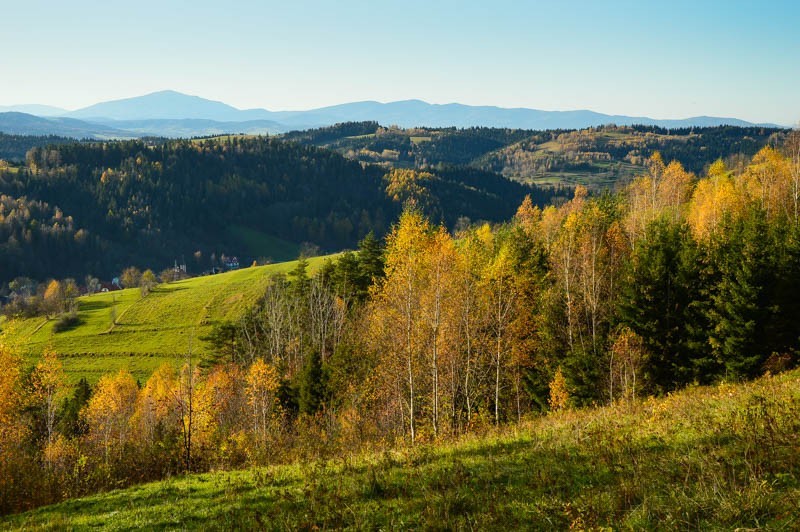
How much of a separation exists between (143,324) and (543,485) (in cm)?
11977

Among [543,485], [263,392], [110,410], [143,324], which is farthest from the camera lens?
[143,324]

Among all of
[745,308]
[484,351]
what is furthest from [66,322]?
[745,308]

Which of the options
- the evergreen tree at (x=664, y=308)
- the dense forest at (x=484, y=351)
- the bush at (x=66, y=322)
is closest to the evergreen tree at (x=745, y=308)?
the dense forest at (x=484, y=351)

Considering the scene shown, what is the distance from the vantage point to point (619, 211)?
91625mm

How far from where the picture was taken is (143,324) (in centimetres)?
11212

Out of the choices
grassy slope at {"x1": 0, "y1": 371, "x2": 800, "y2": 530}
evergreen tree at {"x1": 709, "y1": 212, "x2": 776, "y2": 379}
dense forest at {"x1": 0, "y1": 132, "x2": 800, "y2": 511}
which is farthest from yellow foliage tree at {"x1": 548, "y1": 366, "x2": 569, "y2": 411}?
grassy slope at {"x1": 0, "y1": 371, "x2": 800, "y2": 530}

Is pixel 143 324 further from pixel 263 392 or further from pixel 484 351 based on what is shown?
pixel 484 351

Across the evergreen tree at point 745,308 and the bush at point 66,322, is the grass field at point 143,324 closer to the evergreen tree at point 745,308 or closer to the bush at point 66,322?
the bush at point 66,322

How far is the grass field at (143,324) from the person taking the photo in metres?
97.2

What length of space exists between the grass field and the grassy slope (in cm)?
8085

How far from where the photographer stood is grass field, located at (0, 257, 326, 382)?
97.2 m

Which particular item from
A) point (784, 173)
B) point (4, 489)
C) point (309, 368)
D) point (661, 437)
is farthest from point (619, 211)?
point (4, 489)

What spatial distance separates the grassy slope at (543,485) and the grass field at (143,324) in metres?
80.8

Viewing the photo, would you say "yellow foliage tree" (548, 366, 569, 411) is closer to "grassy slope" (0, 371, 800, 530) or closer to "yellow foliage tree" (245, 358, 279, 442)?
"grassy slope" (0, 371, 800, 530)
